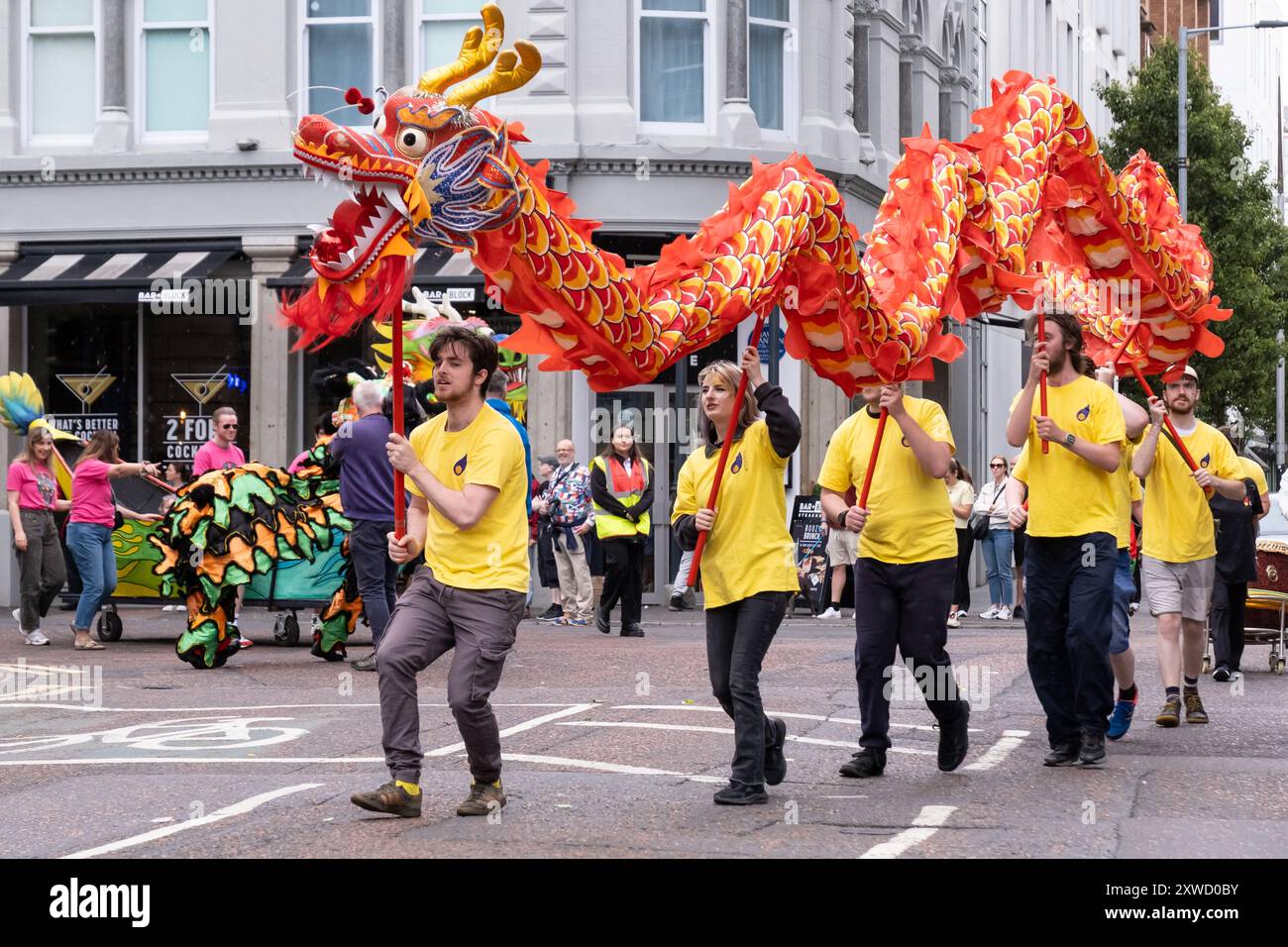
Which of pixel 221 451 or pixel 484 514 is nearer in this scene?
pixel 484 514

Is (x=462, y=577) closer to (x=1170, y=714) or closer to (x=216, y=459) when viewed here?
(x=1170, y=714)

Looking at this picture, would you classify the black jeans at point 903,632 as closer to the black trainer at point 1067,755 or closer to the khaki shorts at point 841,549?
the black trainer at point 1067,755

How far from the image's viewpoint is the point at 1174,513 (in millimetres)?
10977

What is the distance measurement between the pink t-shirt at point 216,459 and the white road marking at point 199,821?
8.54 m

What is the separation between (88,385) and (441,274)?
501 centimetres

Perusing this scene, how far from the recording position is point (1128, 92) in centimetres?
3706

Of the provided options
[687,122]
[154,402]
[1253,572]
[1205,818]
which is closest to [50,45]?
[154,402]

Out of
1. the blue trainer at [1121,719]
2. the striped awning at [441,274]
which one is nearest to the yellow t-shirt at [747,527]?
the blue trainer at [1121,719]

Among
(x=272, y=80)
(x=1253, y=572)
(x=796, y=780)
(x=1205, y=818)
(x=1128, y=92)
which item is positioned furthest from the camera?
(x=1128, y=92)

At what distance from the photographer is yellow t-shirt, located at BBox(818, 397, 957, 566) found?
8.65 m

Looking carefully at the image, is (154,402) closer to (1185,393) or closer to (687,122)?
(687,122)

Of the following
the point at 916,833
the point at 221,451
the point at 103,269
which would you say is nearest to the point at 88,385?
the point at 103,269

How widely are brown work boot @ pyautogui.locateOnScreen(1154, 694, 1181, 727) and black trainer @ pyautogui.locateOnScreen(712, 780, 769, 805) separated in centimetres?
361

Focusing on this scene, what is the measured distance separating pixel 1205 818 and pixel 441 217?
12.3 ft
